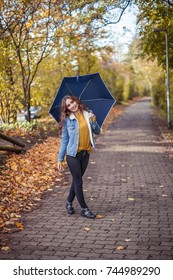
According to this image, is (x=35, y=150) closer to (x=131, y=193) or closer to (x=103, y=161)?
(x=103, y=161)

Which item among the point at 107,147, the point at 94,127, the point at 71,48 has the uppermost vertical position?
the point at 71,48

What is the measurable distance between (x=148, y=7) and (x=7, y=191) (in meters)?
9.77

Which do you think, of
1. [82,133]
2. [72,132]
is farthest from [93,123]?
[72,132]

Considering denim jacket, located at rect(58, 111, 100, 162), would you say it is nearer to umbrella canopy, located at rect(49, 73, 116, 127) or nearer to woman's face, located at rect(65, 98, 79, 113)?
woman's face, located at rect(65, 98, 79, 113)

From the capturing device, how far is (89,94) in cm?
763

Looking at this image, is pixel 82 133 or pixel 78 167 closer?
pixel 82 133

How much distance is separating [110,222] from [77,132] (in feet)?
4.97

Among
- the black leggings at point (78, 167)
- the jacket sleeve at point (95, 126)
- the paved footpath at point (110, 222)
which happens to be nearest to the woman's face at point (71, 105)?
the jacket sleeve at point (95, 126)

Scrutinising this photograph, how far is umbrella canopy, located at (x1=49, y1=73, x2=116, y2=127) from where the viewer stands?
753 centimetres

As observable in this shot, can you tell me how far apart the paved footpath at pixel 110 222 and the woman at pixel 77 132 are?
64 centimetres

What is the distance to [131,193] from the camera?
29.2 feet

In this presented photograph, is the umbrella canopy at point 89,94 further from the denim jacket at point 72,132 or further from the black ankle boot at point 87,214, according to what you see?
the black ankle boot at point 87,214

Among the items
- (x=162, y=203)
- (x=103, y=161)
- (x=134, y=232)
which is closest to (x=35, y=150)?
(x=103, y=161)

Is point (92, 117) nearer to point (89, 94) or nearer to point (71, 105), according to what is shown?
point (71, 105)
